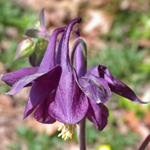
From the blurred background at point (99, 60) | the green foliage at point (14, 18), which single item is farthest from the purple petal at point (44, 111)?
the green foliage at point (14, 18)

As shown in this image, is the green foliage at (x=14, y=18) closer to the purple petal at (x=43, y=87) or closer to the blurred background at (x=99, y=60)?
the blurred background at (x=99, y=60)

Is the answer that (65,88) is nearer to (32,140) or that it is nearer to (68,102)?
(68,102)

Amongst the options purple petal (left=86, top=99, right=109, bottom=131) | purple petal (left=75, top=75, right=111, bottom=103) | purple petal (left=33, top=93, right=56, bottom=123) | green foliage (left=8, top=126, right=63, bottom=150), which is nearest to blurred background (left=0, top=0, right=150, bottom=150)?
green foliage (left=8, top=126, right=63, bottom=150)

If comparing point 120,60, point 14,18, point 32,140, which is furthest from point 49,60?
point 14,18

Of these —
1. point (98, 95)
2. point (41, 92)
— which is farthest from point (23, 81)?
point (98, 95)

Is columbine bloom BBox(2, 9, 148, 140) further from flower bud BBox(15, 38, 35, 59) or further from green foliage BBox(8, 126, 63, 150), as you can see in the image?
green foliage BBox(8, 126, 63, 150)

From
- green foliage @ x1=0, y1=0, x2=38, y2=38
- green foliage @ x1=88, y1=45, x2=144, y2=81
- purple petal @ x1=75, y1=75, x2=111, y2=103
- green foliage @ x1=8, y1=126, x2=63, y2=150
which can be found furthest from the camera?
green foliage @ x1=0, y1=0, x2=38, y2=38
